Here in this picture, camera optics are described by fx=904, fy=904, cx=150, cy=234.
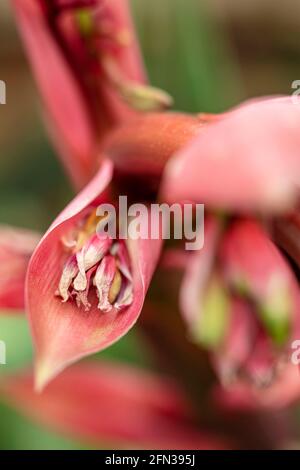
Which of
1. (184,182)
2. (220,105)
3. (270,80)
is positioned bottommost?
(184,182)

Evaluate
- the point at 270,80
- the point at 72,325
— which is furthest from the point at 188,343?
the point at 270,80

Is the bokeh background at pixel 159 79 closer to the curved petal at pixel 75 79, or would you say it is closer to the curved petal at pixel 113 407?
the curved petal at pixel 113 407

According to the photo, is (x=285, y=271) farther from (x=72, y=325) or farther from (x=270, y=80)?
(x=270, y=80)

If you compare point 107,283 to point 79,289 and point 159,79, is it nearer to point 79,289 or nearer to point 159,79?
point 79,289

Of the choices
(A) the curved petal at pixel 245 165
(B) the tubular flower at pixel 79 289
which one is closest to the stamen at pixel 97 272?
(B) the tubular flower at pixel 79 289

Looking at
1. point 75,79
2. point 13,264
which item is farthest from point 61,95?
point 13,264
